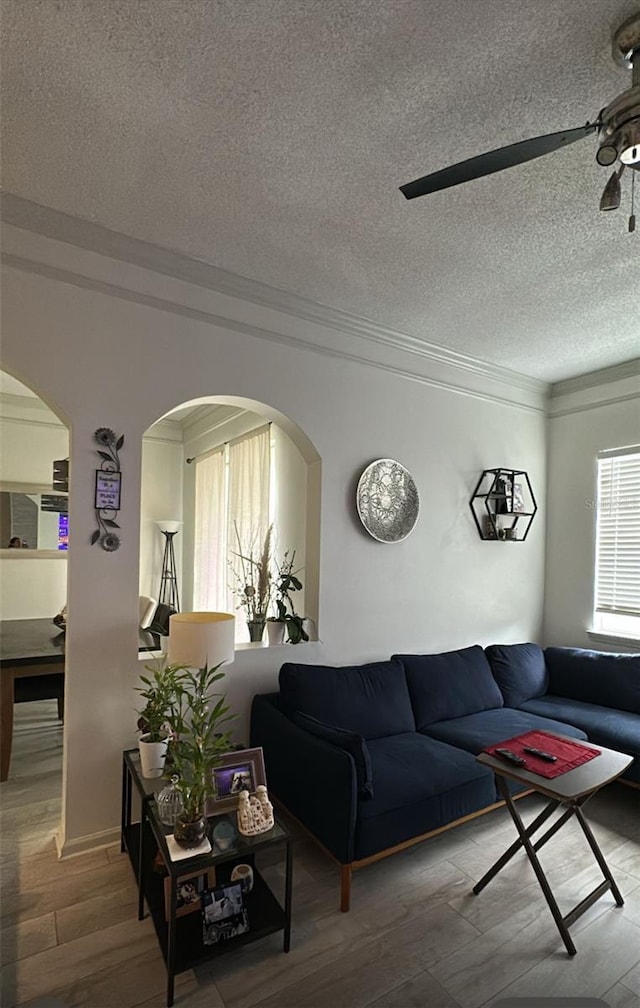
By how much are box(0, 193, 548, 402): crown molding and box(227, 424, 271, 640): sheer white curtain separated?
50.8 inches

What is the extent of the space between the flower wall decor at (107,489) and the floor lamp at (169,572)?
3.73 m

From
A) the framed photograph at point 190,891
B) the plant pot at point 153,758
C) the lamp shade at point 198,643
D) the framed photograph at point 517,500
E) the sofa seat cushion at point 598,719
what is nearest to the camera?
the framed photograph at point 190,891

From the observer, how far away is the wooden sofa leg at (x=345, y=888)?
2162 mm

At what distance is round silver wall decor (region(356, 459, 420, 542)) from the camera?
3.47m

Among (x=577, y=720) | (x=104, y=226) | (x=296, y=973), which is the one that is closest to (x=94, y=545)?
(x=104, y=226)

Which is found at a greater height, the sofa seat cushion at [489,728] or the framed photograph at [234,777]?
the framed photograph at [234,777]

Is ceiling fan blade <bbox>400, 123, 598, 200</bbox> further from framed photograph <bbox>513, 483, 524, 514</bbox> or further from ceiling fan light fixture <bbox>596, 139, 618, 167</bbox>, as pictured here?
framed photograph <bbox>513, 483, 524, 514</bbox>

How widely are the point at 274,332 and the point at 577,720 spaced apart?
10.2 ft

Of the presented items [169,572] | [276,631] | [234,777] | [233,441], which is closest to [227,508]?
[233,441]

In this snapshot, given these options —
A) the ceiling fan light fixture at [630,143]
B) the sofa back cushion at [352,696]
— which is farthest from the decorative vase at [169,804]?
the ceiling fan light fixture at [630,143]

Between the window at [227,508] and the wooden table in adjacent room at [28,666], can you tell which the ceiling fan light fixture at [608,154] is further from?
the window at [227,508]

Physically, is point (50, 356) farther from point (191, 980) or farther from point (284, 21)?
point (191, 980)

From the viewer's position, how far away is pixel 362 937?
203cm

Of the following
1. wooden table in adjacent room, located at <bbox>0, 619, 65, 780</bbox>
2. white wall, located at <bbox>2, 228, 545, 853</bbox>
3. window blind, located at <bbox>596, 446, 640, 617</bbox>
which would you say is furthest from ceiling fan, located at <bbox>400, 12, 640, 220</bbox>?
wooden table in adjacent room, located at <bbox>0, 619, 65, 780</bbox>
